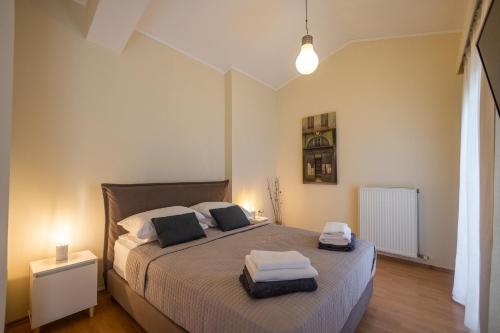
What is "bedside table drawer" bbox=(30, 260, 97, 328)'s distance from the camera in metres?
1.73

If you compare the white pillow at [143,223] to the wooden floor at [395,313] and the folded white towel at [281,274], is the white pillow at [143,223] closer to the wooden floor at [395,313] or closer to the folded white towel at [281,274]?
the wooden floor at [395,313]

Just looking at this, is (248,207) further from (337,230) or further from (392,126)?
(392,126)

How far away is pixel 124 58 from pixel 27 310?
2.60 m

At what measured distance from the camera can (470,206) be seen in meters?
2.00

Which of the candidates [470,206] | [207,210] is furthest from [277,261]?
[470,206]

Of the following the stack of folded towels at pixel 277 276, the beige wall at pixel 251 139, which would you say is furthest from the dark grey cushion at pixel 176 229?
the beige wall at pixel 251 139

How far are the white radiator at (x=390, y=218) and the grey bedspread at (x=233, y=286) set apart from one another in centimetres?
128

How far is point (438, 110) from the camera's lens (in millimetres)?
2891

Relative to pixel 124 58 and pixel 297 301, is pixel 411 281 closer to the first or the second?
pixel 297 301

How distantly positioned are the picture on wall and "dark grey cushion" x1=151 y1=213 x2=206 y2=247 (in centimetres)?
238

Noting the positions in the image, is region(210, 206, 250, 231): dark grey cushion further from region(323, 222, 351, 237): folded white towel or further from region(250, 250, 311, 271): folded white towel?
region(250, 250, 311, 271): folded white towel

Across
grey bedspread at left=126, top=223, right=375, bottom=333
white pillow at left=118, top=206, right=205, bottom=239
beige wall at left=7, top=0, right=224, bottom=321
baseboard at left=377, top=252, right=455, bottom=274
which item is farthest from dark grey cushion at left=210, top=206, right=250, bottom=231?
baseboard at left=377, top=252, right=455, bottom=274

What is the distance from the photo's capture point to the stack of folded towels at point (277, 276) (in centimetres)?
125

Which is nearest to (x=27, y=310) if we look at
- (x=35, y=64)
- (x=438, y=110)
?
(x=35, y=64)
